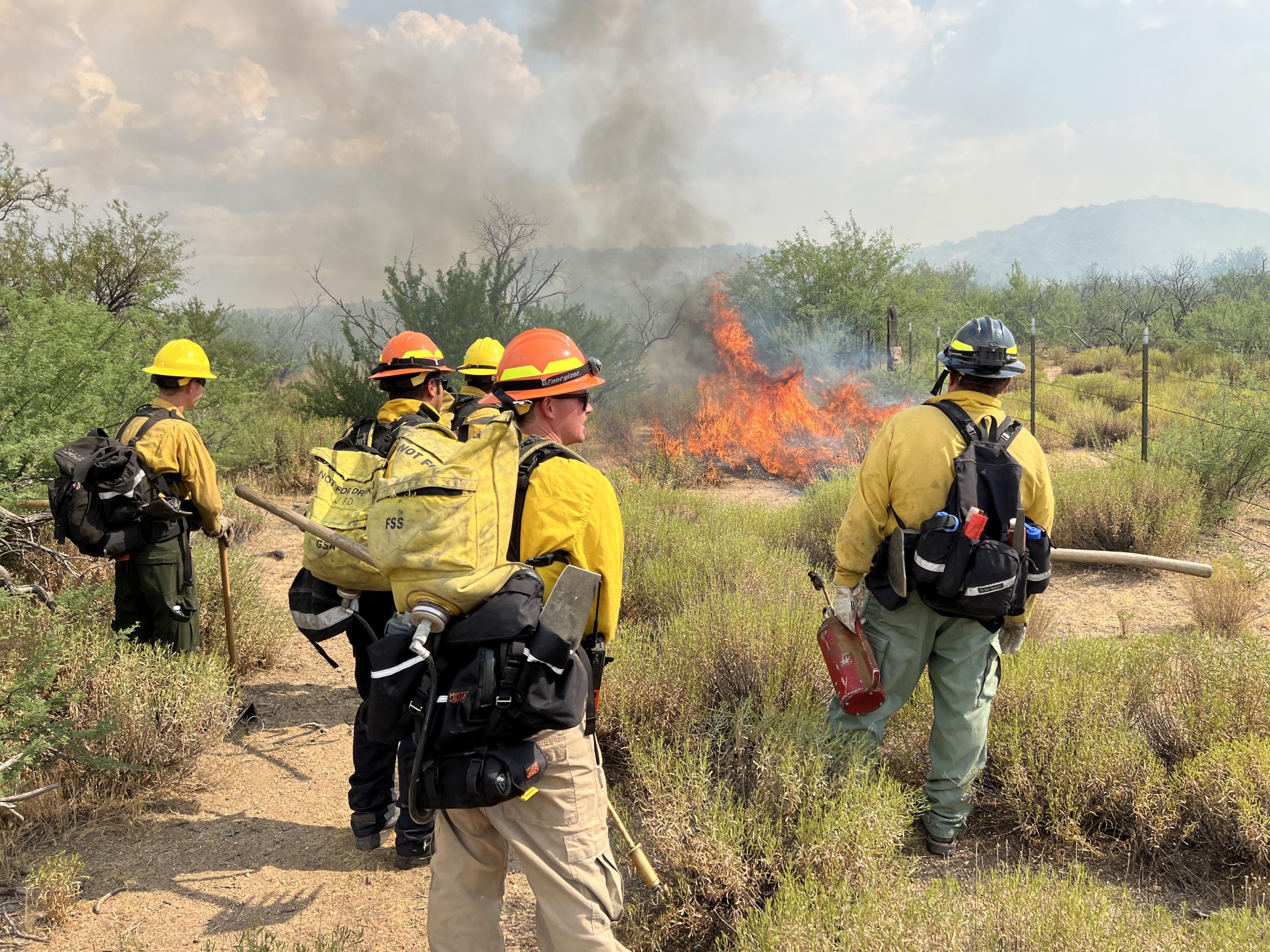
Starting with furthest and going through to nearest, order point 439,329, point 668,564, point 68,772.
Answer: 1. point 439,329
2. point 668,564
3. point 68,772

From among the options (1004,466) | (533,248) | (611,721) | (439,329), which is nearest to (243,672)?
(611,721)

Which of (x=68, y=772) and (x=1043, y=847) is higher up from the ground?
(x=68, y=772)

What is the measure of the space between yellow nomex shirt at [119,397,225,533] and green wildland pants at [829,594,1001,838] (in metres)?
3.51

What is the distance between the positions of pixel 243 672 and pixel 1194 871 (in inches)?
216

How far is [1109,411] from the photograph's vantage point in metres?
13.4

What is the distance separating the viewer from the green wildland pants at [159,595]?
407 cm

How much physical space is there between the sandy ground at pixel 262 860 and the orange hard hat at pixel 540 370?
6.89ft

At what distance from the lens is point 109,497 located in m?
3.76

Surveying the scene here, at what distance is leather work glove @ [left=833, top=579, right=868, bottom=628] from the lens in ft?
10.5

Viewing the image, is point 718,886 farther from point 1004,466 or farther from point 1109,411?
point 1109,411

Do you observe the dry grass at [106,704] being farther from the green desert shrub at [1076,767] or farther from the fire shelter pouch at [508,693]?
the green desert shrub at [1076,767]

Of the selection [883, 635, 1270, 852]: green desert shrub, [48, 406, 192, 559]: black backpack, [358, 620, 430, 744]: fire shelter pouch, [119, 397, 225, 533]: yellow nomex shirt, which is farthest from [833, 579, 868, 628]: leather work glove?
[48, 406, 192, 559]: black backpack

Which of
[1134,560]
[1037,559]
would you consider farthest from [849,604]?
[1134,560]

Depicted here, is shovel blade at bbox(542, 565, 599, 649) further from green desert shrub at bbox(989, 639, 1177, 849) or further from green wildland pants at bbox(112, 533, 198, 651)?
green wildland pants at bbox(112, 533, 198, 651)
